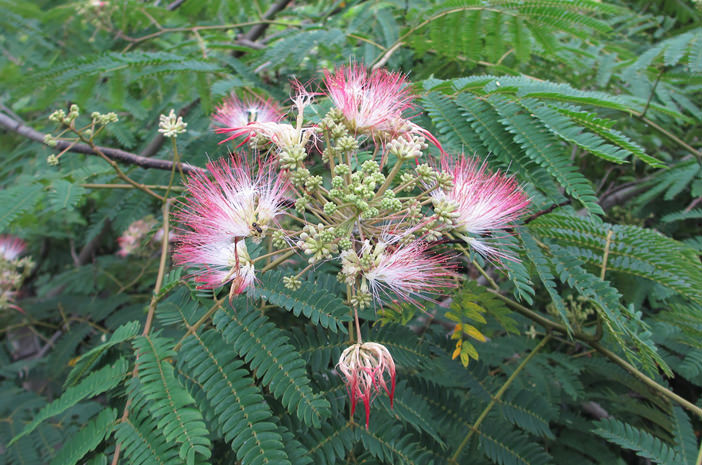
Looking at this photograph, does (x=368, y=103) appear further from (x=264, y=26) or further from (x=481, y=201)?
(x=264, y=26)

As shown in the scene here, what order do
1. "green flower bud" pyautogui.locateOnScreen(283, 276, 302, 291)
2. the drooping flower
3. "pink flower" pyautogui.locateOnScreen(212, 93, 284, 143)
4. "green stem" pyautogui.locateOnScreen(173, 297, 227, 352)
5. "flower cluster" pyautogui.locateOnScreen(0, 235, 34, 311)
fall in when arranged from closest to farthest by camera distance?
"green flower bud" pyautogui.locateOnScreen(283, 276, 302, 291) → "green stem" pyautogui.locateOnScreen(173, 297, 227, 352) → "pink flower" pyautogui.locateOnScreen(212, 93, 284, 143) → "flower cluster" pyautogui.locateOnScreen(0, 235, 34, 311) → the drooping flower

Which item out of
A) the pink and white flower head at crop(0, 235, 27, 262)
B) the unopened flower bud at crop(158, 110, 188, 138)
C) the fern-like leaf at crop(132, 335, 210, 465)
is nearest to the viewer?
the fern-like leaf at crop(132, 335, 210, 465)

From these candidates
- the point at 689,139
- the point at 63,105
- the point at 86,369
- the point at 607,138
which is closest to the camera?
the point at 607,138

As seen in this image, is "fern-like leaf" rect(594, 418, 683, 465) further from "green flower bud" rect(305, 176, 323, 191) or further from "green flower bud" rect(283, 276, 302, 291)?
"green flower bud" rect(305, 176, 323, 191)

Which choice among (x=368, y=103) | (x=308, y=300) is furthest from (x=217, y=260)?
(x=368, y=103)

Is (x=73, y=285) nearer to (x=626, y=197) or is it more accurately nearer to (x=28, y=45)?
(x=28, y=45)

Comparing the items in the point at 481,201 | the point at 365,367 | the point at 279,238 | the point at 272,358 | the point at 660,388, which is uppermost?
the point at 481,201

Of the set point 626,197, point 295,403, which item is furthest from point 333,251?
→ point 626,197

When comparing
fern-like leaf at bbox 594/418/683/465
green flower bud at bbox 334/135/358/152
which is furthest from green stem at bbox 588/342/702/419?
green flower bud at bbox 334/135/358/152
